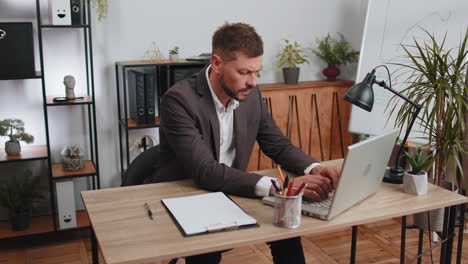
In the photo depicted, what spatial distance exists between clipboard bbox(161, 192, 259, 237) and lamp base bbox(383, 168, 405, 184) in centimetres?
67

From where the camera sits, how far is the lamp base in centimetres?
200

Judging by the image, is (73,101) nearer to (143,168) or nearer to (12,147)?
(12,147)

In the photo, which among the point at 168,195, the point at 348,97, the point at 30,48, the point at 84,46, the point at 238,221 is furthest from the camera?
the point at 84,46

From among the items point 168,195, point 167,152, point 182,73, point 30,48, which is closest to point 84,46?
point 30,48

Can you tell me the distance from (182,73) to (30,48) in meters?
0.91

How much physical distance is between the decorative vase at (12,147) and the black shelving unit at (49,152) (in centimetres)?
3

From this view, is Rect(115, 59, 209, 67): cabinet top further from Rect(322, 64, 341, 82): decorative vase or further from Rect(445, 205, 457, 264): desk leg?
→ Rect(445, 205, 457, 264): desk leg

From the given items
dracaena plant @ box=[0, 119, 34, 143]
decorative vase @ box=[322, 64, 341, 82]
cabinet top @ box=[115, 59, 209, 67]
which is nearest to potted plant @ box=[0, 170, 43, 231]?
dracaena plant @ box=[0, 119, 34, 143]

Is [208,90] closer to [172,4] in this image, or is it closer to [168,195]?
[168,195]

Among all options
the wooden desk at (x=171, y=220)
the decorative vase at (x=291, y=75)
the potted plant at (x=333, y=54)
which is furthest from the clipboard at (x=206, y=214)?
the potted plant at (x=333, y=54)

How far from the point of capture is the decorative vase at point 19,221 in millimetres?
3115

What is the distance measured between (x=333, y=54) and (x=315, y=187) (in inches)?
95.1

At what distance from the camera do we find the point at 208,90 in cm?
211

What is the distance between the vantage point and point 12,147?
10.0 feet
